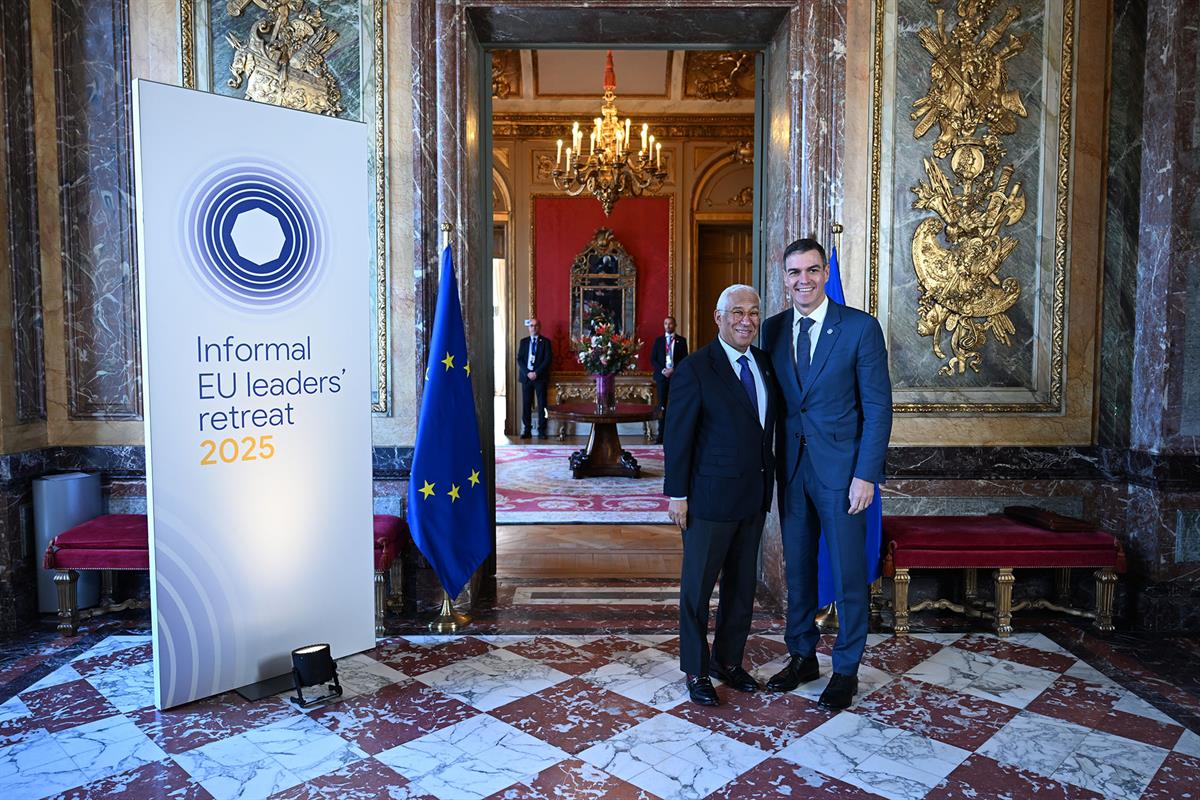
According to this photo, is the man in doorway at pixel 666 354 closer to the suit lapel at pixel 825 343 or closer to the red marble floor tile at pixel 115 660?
the suit lapel at pixel 825 343

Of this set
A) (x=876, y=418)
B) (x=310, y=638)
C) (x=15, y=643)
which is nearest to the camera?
(x=876, y=418)

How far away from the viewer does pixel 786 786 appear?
2812 millimetres

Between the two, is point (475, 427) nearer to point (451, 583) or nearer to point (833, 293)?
point (451, 583)

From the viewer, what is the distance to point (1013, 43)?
185 inches

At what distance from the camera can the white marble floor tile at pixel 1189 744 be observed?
307cm

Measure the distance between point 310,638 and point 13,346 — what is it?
7.96ft

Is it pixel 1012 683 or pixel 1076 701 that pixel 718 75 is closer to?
pixel 1012 683

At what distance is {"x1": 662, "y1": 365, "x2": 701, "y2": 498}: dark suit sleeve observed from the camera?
334 cm

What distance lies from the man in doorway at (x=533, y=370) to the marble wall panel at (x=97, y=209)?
732 centimetres

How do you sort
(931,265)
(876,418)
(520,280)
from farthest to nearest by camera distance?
1. (520,280)
2. (931,265)
3. (876,418)

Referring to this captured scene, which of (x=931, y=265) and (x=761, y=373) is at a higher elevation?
(x=931, y=265)

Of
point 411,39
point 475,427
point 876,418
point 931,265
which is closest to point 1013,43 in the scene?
point 931,265

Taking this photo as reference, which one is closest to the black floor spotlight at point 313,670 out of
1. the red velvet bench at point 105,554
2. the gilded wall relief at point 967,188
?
the red velvet bench at point 105,554

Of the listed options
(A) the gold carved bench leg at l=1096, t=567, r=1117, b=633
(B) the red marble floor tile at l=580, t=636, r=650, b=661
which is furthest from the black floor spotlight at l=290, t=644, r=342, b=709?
(A) the gold carved bench leg at l=1096, t=567, r=1117, b=633
